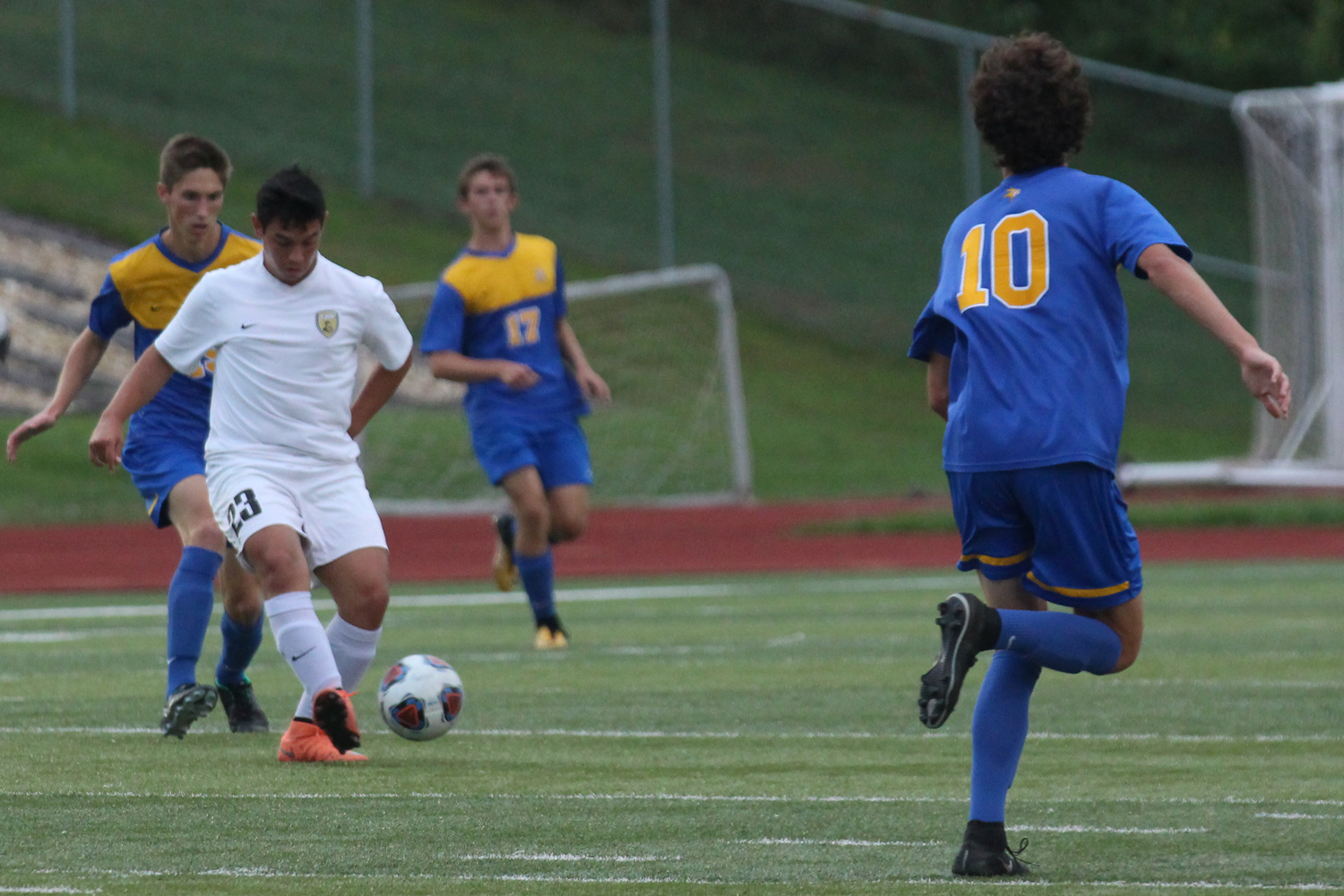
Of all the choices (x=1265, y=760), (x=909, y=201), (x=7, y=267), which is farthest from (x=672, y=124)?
(x=1265, y=760)

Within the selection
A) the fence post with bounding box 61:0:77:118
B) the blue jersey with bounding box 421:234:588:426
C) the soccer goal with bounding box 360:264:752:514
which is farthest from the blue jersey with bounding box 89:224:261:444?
the fence post with bounding box 61:0:77:118

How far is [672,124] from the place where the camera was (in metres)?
34.0

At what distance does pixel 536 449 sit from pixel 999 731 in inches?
260

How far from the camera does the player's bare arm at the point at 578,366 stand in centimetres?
1103

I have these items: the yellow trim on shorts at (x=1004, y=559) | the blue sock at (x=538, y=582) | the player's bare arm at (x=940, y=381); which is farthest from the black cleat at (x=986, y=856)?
the blue sock at (x=538, y=582)

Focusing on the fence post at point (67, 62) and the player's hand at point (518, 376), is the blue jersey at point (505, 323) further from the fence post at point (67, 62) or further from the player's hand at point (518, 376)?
the fence post at point (67, 62)

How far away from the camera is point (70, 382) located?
7758 millimetres

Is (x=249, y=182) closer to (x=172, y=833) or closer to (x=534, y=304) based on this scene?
(x=534, y=304)

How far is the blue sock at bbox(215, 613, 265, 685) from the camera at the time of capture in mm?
7754

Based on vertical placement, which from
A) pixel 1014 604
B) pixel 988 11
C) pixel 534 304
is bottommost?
pixel 1014 604

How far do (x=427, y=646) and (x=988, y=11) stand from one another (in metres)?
30.9

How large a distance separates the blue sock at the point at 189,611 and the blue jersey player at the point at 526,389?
338 cm

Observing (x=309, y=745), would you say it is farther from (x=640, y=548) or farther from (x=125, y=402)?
(x=640, y=548)

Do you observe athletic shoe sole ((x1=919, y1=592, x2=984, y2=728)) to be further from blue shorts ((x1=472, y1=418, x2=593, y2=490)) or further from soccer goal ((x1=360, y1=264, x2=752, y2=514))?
soccer goal ((x1=360, y1=264, x2=752, y2=514))
